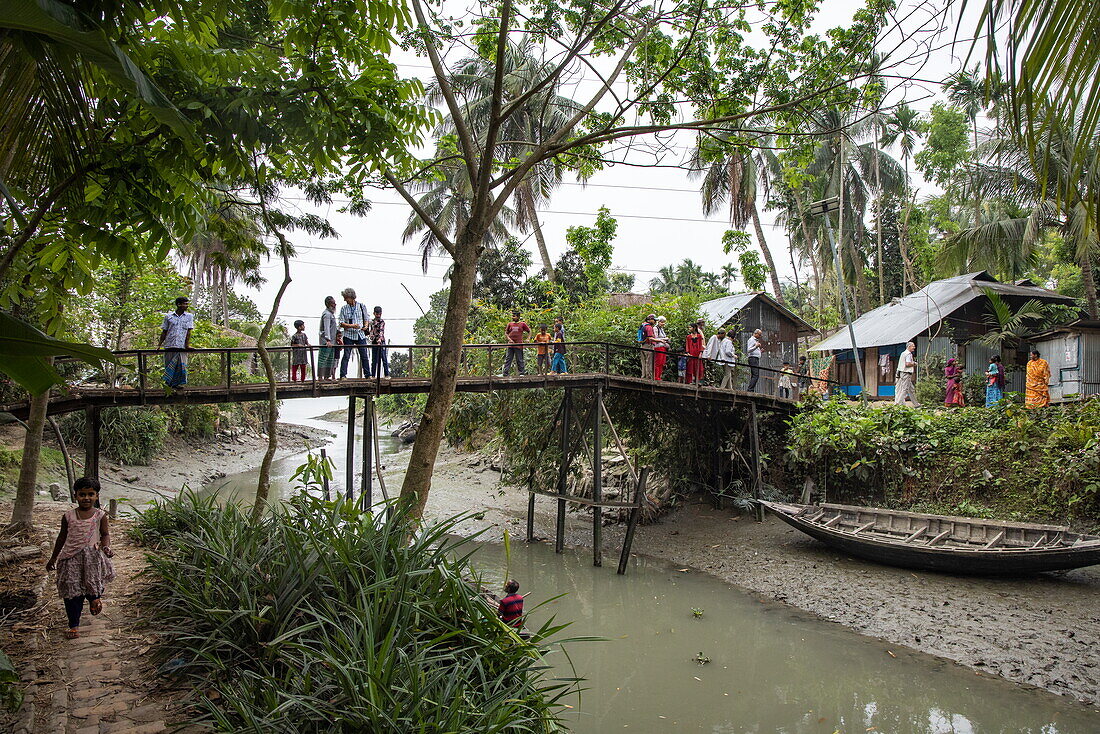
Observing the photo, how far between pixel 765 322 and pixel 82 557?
77.2 ft

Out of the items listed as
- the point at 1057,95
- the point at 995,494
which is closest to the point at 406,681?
the point at 1057,95

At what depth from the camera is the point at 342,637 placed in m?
3.95

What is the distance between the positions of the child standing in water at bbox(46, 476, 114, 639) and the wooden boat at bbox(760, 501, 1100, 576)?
38.1 ft

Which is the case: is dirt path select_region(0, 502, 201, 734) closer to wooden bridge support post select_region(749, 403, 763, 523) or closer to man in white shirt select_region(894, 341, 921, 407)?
wooden bridge support post select_region(749, 403, 763, 523)

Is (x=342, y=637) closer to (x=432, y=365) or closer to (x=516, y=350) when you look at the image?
(x=432, y=365)

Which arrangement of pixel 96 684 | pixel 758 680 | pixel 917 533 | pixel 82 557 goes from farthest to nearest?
pixel 917 533
pixel 758 680
pixel 82 557
pixel 96 684

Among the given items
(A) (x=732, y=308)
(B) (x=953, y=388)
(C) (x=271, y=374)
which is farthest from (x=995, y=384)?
(C) (x=271, y=374)

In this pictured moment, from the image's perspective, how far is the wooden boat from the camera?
10.3 m

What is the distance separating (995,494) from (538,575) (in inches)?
355

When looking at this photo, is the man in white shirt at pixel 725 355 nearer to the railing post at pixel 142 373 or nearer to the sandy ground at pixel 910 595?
the sandy ground at pixel 910 595

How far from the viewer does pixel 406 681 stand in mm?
3773

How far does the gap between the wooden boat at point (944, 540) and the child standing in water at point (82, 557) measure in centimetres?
1160

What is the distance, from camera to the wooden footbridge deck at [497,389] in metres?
10.6

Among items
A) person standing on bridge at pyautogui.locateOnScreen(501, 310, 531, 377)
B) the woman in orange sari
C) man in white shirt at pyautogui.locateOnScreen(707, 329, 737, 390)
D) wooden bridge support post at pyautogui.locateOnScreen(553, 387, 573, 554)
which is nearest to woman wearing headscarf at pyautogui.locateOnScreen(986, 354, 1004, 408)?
the woman in orange sari
